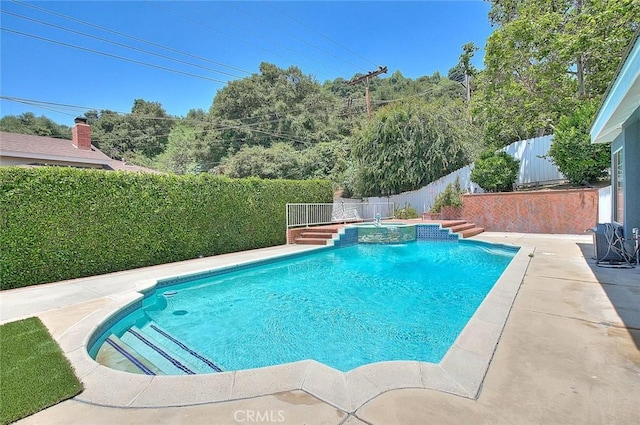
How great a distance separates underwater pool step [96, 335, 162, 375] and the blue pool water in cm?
58

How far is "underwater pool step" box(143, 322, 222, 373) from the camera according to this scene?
3623mm

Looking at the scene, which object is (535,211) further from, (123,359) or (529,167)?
(123,359)

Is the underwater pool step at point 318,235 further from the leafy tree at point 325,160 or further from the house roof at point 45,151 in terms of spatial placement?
the leafy tree at point 325,160

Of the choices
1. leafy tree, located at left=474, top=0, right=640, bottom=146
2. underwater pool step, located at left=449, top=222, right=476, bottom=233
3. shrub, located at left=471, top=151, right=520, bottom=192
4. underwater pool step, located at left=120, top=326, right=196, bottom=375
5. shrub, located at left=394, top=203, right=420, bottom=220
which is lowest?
underwater pool step, located at left=120, top=326, right=196, bottom=375

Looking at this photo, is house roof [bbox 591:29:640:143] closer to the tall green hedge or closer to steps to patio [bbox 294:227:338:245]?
steps to patio [bbox 294:227:338:245]

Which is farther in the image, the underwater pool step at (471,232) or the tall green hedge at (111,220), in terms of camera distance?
the underwater pool step at (471,232)

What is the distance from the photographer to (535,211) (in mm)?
13008

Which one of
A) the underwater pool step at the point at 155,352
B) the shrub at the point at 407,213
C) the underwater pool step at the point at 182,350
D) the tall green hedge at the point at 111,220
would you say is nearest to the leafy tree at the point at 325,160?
the shrub at the point at 407,213

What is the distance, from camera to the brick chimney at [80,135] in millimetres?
14773

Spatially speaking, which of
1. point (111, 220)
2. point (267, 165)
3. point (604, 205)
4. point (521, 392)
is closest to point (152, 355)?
point (521, 392)

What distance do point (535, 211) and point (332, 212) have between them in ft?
28.1

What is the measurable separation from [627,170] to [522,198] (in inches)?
281

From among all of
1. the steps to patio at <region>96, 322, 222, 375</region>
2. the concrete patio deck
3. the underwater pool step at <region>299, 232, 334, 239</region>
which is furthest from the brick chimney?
the steps to patio at <region>96, 322, 222, 375</region>

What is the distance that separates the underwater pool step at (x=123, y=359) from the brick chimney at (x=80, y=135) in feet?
47.6
